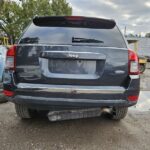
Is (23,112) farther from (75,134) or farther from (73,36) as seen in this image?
(73,36)

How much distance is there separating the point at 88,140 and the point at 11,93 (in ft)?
4.23

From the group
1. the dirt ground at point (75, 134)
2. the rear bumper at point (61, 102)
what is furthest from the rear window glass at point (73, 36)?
the dirt ground at point (75, 134)

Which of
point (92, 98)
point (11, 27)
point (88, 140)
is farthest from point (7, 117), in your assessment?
point (11, 27)

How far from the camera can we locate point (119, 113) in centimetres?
380

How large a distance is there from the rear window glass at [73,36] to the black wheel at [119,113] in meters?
1.18

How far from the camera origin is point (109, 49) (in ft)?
9.45

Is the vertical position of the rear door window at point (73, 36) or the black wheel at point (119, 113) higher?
the rear door window at point (73, 36)

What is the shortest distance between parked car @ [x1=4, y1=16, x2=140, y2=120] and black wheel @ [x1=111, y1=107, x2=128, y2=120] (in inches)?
30.3

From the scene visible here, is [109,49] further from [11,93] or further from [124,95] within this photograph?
[11,93]

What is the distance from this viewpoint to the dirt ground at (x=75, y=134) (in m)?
3.09

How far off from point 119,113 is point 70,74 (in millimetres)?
1431

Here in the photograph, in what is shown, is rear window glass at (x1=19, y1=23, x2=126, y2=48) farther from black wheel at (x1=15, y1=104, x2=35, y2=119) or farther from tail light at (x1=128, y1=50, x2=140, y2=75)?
black wheel at (x1=15, y1=104, x2=35, y2=119)

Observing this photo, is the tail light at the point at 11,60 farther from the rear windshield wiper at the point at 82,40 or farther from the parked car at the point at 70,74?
the rear windshield wiper at the point at 82,40

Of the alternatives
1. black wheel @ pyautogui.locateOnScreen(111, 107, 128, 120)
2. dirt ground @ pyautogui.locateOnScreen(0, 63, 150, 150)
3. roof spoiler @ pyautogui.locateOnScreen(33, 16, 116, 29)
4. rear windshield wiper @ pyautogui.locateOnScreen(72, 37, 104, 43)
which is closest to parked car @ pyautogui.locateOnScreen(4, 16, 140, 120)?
rear windshield wiper @ pyautogui.locateOnScreen(72, 37, 104, 43)
